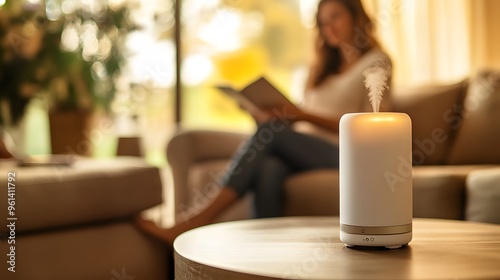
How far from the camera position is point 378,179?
98cm

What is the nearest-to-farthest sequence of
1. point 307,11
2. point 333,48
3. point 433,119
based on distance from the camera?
point 433,119 < point 333,48 < point 307,11

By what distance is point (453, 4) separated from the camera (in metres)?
3.10

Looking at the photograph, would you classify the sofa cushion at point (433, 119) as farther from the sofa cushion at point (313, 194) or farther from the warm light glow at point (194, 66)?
the warm light glow at point (194, 66)

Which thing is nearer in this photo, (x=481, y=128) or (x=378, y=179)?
(x=378, y=179)

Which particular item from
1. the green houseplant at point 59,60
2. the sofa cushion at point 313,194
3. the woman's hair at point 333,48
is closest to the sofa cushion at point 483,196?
the sofa cushion at point 313,194

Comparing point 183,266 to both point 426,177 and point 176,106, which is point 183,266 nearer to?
point 426,177

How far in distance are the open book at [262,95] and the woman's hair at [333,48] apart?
1.72 feet

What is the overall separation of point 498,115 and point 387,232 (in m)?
1.49

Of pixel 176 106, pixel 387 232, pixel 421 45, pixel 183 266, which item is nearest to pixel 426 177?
pixel 387 232

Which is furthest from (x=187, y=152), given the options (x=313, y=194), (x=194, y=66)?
(x=194, y=66)

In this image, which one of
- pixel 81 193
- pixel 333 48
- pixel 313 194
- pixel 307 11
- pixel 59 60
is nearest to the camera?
pixel 81 193

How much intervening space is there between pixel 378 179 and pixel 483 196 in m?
0.87

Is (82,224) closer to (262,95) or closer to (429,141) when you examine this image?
(262,95)

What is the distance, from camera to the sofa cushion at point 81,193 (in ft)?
5.13
